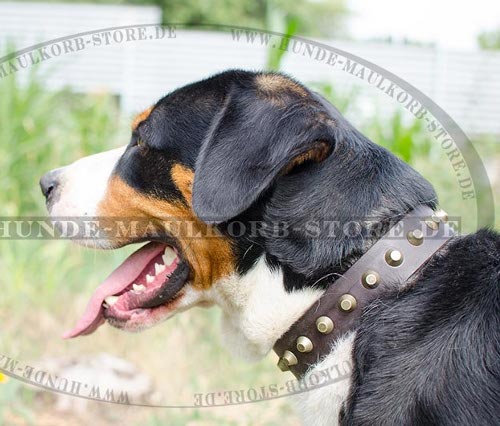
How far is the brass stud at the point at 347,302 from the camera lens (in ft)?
6.54

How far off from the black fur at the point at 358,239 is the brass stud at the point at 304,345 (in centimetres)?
16

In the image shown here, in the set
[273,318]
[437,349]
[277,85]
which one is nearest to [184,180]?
[277,85]

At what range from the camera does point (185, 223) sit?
2.39m

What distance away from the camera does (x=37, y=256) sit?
469cm

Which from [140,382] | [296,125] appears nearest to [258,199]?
[296,125]

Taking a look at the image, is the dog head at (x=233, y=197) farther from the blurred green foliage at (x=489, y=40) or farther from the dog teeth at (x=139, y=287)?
the blurred green foliage at (x=489, y=40)

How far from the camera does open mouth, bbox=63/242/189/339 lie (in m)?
2.49

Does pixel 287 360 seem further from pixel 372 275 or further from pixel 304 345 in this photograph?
pixel 372 275

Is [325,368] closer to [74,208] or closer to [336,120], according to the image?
[336,120]

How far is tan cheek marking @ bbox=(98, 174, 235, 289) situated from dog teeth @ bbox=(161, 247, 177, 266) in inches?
5.6

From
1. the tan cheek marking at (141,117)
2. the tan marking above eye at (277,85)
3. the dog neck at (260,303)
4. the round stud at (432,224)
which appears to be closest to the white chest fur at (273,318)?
the dog neck at (260,303)

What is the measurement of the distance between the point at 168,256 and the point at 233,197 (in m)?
0.63

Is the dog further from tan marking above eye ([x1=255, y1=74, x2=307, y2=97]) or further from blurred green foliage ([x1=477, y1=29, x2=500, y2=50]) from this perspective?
blurred green foliage ([x1=477, y1=29, x2=500, y2=50])

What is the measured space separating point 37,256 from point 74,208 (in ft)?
7.65
